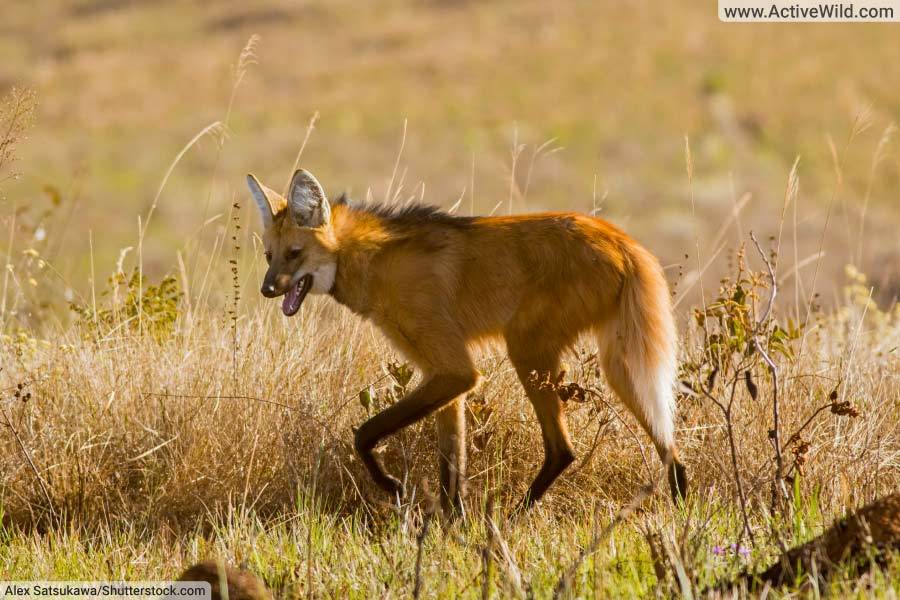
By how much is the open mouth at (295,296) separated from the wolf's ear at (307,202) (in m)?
0.24

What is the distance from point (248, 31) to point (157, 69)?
19.2 ft

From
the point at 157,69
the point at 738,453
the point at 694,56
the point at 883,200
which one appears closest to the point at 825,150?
the point at 883,200

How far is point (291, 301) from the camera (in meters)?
4.69

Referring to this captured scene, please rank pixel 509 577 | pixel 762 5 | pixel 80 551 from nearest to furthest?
pixel 509 577 < pixel 80 551 < pixel 762 5

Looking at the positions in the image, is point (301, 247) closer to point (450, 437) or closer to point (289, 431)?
point (289, 431)

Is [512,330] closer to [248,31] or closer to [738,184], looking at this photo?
[738,184]

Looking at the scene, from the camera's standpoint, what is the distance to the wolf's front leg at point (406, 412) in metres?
4.35

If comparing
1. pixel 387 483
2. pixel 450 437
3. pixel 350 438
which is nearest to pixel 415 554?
pixel 387 483

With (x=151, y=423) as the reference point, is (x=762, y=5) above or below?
above

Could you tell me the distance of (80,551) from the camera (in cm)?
409

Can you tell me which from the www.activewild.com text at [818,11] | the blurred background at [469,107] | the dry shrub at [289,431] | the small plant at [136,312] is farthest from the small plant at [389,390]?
the blurred background at [469,107]

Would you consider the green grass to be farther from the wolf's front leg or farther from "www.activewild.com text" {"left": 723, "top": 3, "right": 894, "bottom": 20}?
"www.activewild.com text" {"left": 723, "top": 3, "right": 894, "bottom": 20}

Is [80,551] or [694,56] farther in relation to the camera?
[694,56]

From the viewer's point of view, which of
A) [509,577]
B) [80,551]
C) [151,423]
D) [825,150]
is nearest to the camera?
[509,577]
